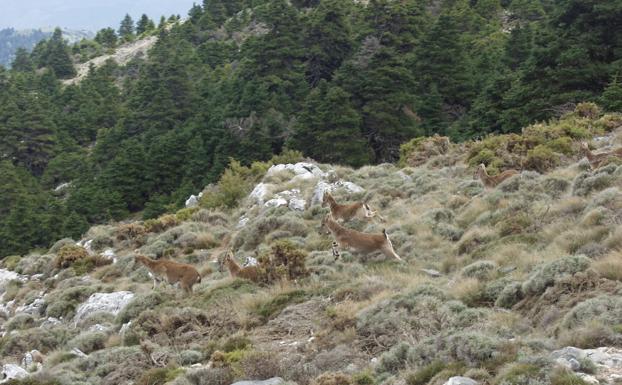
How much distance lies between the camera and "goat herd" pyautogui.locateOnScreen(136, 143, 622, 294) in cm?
1112

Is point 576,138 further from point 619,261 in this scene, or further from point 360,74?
point 360,74

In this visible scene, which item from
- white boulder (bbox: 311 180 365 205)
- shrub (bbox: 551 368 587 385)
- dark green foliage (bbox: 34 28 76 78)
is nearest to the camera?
shrub (bbox: 551 368 587 385)

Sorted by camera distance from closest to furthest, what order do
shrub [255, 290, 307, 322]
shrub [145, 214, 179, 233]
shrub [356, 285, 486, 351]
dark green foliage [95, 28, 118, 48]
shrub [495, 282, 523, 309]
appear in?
shrub [356, 285, 486, 351] < shrub [495, 282, 523, 309] < shrub [255, 290, 307, 322] < shrub [145, 214, 179, 233] < dark green foliage [95, 28, 118, 48]

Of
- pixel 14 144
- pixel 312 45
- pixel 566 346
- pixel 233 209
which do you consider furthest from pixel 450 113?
pixel 14 144

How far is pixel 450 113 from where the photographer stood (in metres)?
37.6

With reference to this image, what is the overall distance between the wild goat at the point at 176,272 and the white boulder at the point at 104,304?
1.08 meters

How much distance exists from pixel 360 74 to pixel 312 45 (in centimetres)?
763

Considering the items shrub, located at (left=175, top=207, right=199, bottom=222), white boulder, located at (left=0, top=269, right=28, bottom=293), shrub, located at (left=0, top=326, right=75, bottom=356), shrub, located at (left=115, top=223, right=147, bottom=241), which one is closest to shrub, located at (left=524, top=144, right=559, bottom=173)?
shrub, located at (left=0, top=326, right=75, bottom=356)

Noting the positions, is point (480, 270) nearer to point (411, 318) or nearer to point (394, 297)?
point (394, 297)

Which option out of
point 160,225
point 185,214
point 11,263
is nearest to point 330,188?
point 160,225

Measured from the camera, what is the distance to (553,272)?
25.3 feet

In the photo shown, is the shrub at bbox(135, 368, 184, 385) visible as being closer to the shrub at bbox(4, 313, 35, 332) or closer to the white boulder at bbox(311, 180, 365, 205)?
the shrub at bbox(4, 313, 35, 332)

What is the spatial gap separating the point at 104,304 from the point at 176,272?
7.98ft

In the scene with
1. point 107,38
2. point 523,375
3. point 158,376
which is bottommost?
point 158,376
